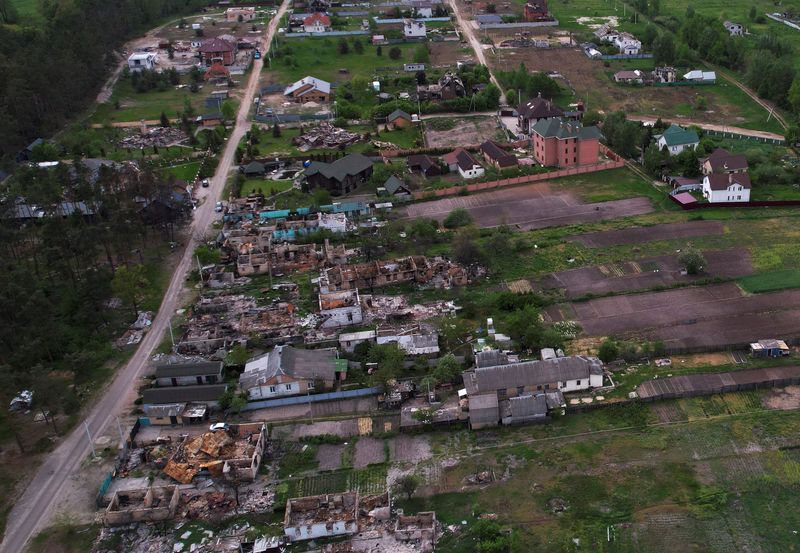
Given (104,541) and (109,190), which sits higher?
(109,190)

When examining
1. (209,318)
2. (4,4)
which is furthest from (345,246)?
(4,4)

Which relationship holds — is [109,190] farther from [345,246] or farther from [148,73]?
[148,73]

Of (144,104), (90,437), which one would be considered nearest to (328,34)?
(144,104)

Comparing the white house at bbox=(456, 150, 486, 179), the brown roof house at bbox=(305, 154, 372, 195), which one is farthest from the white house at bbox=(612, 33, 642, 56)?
the brown roof house at bbox=(305, 154, 372, 195)

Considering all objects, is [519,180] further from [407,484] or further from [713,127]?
[407,484]

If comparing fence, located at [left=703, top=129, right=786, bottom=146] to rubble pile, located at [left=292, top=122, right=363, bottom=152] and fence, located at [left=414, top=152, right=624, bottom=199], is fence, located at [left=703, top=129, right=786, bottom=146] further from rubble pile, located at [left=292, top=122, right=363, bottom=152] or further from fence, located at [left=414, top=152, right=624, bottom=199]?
rubble pile, located at [left=292, top=122, right=363, bottom=152]

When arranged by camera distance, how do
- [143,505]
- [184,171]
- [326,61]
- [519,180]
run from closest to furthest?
[143,505]
[519,180]
[184,171]
[326,61]

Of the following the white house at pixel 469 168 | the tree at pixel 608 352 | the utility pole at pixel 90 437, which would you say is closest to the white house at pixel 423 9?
the white house at pixel 469 168
